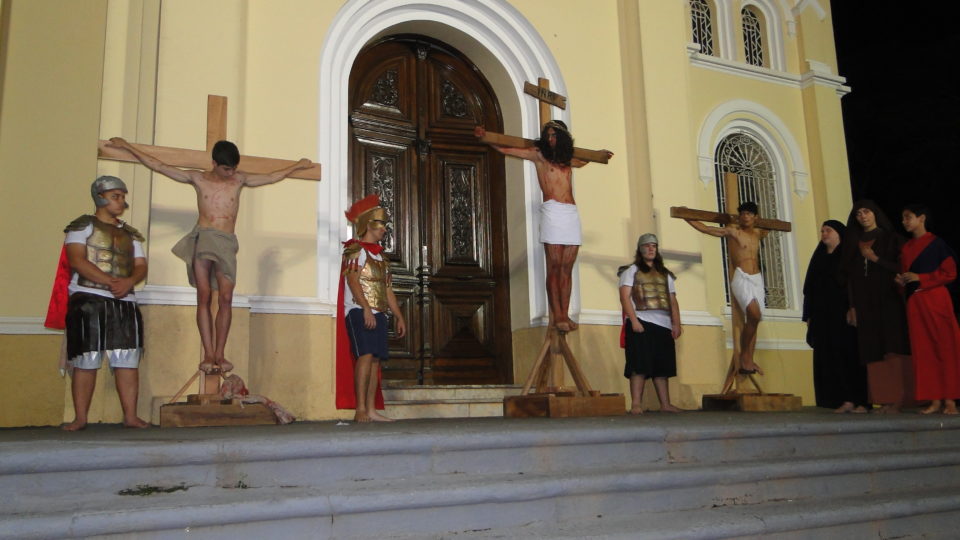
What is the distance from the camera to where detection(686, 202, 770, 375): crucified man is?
770 centimetres

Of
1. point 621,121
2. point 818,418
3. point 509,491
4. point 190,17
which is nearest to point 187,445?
point 509,491

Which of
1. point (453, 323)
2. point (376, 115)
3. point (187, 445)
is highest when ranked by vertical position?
point (376, 115)

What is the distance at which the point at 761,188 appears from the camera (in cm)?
1034

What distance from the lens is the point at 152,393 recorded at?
20.4 ft

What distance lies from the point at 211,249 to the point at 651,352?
3645 mm

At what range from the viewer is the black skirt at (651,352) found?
6.99m

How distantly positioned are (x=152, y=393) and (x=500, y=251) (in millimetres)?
3761

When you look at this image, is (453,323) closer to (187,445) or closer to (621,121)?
(621,121)

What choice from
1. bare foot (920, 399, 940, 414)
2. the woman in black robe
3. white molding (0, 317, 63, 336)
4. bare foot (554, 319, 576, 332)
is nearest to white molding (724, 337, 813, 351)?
the woman in black robe

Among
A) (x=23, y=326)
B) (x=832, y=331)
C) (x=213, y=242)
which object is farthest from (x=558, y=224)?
(x=23, y=326)

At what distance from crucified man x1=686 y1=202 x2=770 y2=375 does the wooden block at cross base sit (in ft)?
14.5

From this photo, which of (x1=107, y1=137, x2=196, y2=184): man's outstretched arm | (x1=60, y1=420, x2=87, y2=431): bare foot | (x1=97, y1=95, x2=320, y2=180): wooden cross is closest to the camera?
(x1=60, y1=420, x2=87, y2=431): bare foot

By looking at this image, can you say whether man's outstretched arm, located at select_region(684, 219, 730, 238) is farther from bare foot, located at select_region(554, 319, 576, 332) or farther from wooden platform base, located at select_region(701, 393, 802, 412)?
bare foot, located at select_region(554, 319, 576, 332)

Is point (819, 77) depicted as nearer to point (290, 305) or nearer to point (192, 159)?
point (290, 305)
